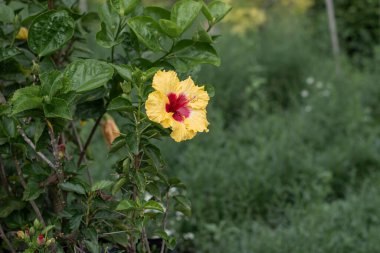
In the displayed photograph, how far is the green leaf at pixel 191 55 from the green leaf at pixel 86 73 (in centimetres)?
20

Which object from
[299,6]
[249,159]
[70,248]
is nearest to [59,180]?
[70,248]

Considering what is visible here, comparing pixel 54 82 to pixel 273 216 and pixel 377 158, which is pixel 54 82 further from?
pixel 377 158

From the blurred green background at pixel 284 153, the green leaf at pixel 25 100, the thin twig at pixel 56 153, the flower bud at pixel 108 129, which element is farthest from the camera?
the blurred green background at pixel 284 153

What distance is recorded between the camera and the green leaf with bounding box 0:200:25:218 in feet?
5.19

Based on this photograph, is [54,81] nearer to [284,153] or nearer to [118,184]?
[118,184]

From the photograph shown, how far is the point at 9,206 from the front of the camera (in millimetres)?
1601

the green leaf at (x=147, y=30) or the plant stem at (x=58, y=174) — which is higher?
the green leaf at (x=147, y=30)

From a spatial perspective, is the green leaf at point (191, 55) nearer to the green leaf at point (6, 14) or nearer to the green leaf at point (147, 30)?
the green leaf at point (147, 30)

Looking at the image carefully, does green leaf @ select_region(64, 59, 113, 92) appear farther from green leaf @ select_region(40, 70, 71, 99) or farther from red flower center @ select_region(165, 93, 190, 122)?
red flower center @ select_region(165, 93, 190, 122)

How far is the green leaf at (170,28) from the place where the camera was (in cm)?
137

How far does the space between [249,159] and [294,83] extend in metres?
1.58

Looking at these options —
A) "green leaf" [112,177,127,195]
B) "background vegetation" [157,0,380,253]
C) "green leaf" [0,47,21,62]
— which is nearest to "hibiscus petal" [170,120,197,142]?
"green leaf" [112,177,127,195]

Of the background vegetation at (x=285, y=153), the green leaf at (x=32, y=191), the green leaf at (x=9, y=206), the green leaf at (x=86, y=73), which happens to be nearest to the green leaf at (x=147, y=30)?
the green leaf at (x=86, y=73)

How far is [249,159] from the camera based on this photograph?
3541mm
